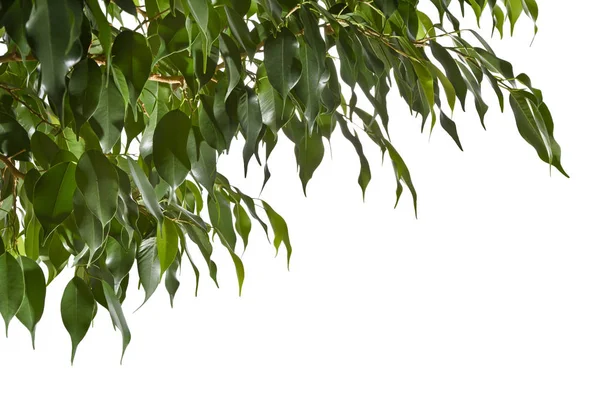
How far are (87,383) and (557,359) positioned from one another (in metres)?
1.30

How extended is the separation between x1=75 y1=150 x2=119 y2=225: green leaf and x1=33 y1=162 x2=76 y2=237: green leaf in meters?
0.03

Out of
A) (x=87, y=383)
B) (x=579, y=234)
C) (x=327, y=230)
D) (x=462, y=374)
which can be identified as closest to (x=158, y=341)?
(x=87, y=383)

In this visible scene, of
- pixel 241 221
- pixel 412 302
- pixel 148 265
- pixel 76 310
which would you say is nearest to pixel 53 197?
pixel 76 310

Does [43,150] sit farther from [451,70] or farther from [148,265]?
[451,70]

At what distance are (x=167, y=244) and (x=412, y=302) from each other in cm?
182

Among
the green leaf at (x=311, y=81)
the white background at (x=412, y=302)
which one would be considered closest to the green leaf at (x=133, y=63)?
the green leaf at (x=311, y=81)

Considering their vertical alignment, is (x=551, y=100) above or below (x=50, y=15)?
above

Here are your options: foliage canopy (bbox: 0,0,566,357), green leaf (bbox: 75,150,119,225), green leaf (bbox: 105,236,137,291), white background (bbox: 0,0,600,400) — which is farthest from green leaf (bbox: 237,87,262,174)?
white background (bbox: 0,0,600,400)

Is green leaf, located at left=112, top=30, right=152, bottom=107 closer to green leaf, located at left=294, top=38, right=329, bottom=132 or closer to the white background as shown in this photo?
green leaf, located at left=294, top=38, right=329, bottom=132

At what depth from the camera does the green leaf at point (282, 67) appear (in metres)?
0.58

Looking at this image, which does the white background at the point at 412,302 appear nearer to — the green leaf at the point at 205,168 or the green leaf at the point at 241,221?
the green leaf at the point at 241,221

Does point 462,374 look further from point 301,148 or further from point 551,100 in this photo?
point 301,148

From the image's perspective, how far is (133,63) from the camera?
0.57 m

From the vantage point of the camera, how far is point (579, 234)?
2.46 metres
